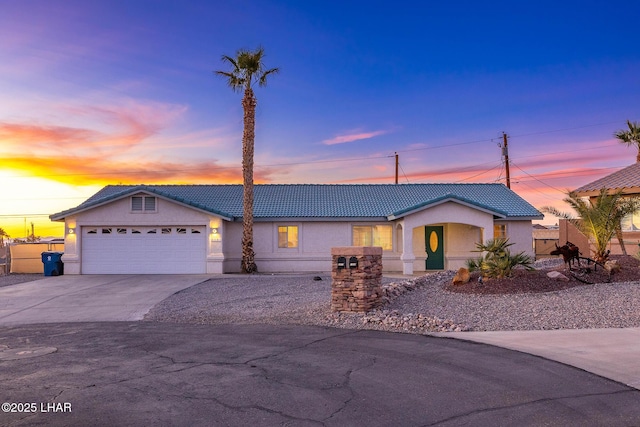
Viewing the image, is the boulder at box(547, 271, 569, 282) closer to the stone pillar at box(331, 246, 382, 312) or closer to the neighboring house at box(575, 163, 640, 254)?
the stone pillar at box(331, 246, 382, 312)

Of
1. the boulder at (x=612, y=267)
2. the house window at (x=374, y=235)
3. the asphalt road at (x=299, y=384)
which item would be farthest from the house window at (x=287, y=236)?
the asphalt road at (x=299, y=384)

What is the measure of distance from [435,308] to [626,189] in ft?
37.0

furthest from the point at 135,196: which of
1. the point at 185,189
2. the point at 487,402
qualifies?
the point at 487,402

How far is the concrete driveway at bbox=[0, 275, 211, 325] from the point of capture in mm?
14266

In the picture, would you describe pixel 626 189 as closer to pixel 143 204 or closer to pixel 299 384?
pixel 299 384

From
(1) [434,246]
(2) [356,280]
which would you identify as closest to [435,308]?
(2) [356,280]

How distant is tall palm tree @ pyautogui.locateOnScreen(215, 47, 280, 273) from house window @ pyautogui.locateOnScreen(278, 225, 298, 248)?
71.8 inches

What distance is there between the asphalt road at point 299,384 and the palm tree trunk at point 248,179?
14970mm

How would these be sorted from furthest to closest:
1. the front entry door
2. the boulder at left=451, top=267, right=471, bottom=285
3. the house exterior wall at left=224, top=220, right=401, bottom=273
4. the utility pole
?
the utility pole → the front entry door → the house exterior wall at left=224, top=220, right=401, bottom=273 → the boulder at left=451, top=267, right=471, bottom=285

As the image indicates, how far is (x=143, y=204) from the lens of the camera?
82.9ft

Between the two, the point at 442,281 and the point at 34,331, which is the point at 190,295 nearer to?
the point at 34,331

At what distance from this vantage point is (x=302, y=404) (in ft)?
20.7

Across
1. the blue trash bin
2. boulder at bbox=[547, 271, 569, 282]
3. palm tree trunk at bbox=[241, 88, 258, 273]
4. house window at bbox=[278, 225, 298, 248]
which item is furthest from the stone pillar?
the blue trash bin

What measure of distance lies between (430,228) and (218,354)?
19767 millimetres
